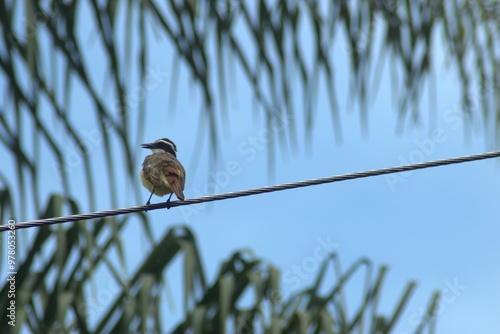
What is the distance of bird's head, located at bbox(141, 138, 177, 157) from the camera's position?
6.24m

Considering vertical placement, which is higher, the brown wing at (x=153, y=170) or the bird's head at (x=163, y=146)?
the bird's head at (x=163, y=146)

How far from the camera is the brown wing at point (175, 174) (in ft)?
16.9

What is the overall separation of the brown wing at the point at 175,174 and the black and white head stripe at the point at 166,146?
0.55 metres

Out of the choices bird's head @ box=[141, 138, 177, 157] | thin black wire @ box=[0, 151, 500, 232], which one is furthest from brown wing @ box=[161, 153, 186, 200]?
thin black wire @ box=[0, 151, 500, 232]

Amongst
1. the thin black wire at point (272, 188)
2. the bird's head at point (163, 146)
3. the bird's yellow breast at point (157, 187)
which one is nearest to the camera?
the thin black wire at point (272, 188)

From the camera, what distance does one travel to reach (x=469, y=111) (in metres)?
5.38

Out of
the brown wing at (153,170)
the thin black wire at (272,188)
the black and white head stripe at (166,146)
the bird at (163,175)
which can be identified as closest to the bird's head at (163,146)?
the black and white head stripe at (166,146)

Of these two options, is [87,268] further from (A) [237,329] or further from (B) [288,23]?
(B) [288,23]

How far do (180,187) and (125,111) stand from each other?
141 centimetres

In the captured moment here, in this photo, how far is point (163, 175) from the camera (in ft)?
17.6

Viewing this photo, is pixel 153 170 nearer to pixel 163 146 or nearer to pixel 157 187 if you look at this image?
pixel 157 187

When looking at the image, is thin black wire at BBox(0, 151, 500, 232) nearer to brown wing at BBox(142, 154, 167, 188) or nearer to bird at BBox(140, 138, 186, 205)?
bird at BBox(140, 138, 186, 205)

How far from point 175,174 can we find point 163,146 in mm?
984

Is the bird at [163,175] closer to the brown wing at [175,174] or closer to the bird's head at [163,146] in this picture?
the brown wing at [175,174]
